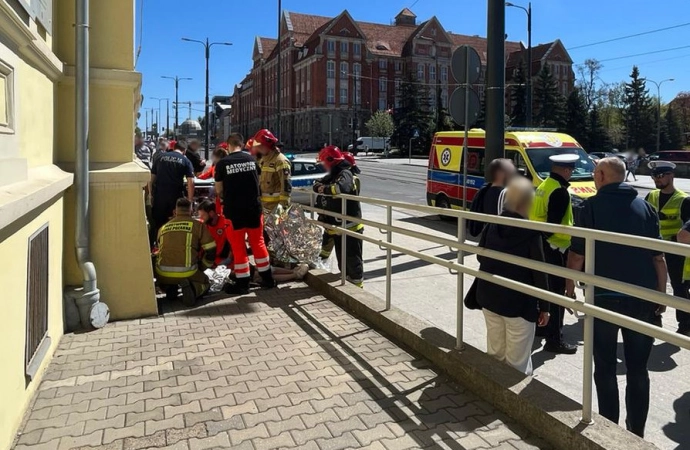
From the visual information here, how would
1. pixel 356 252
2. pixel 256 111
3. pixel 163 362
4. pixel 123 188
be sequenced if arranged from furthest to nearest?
pixel 256 111
pixel 356 252
pixel 123 188
pixel 163 362

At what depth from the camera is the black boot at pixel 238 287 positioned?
6.21 metres

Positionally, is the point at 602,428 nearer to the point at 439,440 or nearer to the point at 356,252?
the point at 439,440

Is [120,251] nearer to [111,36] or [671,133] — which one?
[111,36]

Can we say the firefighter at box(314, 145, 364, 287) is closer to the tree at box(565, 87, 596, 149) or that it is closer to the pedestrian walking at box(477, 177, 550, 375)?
the pedestrian walking at box(477, 177, 550, 375)

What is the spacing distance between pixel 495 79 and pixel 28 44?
5928 mm

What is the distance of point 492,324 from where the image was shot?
3.85 metres

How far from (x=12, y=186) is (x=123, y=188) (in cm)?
212

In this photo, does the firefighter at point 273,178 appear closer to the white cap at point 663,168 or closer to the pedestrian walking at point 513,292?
the pedestrian walking at point 513,292

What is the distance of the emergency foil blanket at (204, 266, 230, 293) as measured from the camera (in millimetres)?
6293

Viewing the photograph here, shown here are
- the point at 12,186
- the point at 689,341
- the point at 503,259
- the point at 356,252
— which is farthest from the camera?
the point at 356,252

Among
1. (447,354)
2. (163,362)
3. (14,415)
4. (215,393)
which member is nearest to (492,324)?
(447,354)

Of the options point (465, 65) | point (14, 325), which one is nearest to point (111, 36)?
point (14, 325)

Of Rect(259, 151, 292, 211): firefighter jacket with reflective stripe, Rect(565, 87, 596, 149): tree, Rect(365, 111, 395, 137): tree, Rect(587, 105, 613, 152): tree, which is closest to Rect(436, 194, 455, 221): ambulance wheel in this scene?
Rect(259, 151, 292, 211): firefighter jacket with reflective stripe

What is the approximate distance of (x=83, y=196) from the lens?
4836mm
